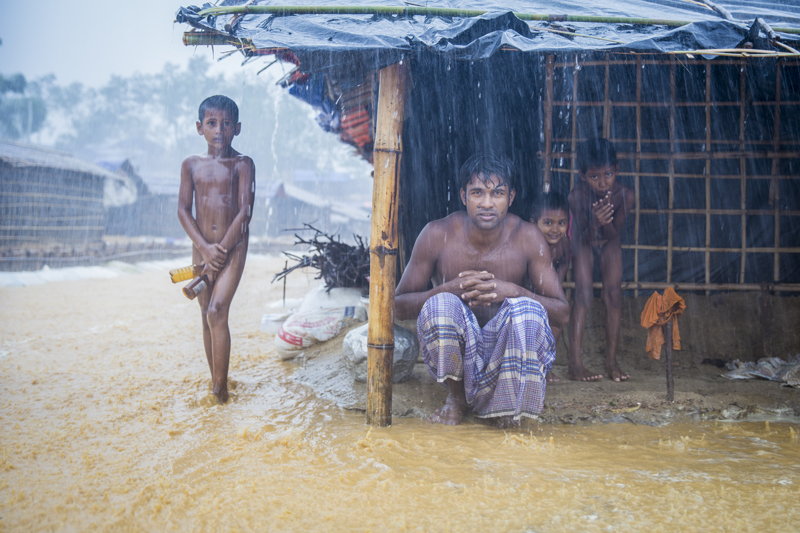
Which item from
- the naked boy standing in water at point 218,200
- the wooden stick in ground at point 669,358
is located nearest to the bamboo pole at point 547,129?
the wooden stick in ground at point 669,358

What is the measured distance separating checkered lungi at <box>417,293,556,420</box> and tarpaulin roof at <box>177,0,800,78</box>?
138cm

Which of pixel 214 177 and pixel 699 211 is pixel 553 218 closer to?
pixel 699 211

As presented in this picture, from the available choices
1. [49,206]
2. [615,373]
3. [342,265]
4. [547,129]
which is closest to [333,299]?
[342,265]

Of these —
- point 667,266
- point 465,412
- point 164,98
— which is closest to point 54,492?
point 465,412

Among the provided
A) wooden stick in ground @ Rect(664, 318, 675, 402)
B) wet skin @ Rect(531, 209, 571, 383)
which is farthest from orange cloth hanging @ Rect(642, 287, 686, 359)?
wet skin @ Rect(531, 209, 571, 383)

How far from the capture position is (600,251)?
4160 mm

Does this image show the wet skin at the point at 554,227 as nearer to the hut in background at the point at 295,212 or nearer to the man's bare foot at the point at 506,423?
the man's bare foot at the point at 506,423

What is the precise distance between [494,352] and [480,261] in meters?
0.60

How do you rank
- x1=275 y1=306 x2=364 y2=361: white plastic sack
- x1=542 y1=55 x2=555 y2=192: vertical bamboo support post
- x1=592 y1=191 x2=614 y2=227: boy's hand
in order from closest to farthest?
1. x1=592 y1=191 x2=614 y2=227: boy's hand
2. x1=542 y1=55 x2=555 y2=192: vertical bamboo support post
3. x1=275 y1=306 x2=364 y2=361: white plastic sack

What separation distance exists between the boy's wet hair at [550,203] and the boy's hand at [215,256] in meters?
2.30

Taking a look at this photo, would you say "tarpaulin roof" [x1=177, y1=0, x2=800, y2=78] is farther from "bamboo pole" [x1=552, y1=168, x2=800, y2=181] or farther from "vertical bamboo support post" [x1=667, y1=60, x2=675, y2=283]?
"bamboo pole" [x1=552, y1=168, x2=800, y2=181]

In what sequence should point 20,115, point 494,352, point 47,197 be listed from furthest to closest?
point 20,115
point 47,197
point 494,352

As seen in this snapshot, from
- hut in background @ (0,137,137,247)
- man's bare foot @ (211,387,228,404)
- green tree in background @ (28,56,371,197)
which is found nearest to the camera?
man's bare foot @ (211,387,228,404)

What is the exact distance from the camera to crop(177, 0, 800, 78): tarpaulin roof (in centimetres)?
270
